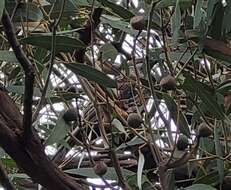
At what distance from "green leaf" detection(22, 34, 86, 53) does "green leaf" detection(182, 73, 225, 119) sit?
6.1 inches

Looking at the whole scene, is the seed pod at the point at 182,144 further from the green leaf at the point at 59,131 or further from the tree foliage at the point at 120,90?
the green leaf at the point at 59,131

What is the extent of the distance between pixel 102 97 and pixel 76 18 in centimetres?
14

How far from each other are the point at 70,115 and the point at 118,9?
173mm

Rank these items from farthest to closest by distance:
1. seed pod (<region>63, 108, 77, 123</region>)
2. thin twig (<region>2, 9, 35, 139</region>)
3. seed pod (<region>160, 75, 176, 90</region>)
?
seed pod (<region>63, 108, 77, 123</region>), seed pod (<region>160, 75, 176, 90</region>), thin twig (<region>2, 9, 35, 139</region>)

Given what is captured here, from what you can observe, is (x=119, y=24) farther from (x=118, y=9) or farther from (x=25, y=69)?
(x=25, y=69)

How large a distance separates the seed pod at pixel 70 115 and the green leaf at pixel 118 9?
160mm

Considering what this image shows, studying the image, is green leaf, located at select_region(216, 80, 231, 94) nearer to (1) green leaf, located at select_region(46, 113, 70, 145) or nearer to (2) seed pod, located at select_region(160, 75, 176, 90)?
(2) seed pod, located at select_region(160, 75, 176, 90)

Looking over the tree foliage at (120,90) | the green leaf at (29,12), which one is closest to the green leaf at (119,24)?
the tree foliage at (120,90)

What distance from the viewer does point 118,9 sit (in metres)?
0.97

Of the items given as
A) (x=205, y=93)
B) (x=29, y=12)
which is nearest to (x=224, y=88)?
(x=205, y=93)

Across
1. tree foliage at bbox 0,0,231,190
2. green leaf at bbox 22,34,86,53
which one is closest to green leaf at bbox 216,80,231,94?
tree foliage at bbox 0,0,231,190

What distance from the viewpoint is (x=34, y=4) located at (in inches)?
36.9

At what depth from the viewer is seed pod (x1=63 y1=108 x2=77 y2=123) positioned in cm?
96

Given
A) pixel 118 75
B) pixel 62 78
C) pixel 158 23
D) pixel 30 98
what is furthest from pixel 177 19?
pixel 62 78
